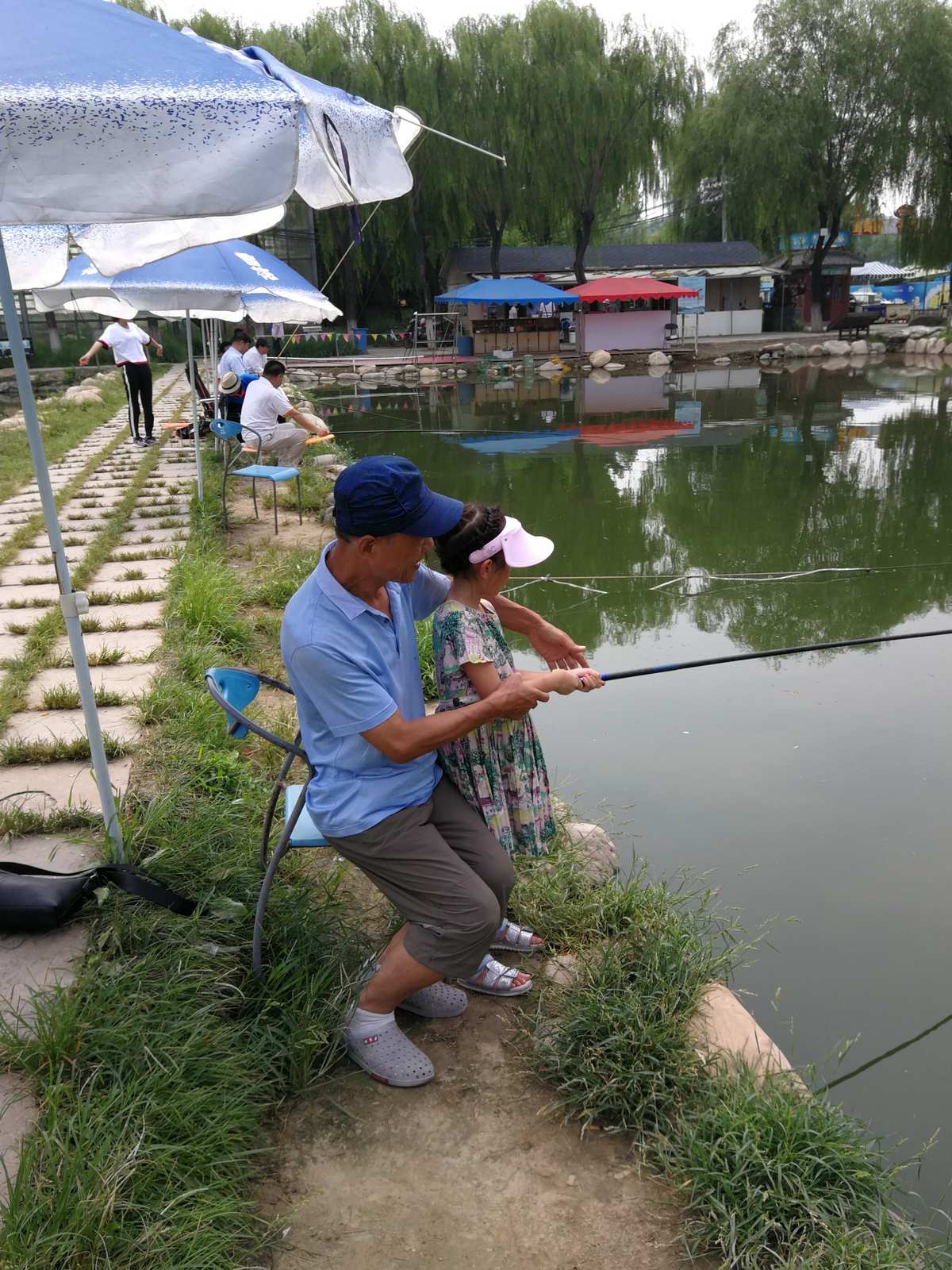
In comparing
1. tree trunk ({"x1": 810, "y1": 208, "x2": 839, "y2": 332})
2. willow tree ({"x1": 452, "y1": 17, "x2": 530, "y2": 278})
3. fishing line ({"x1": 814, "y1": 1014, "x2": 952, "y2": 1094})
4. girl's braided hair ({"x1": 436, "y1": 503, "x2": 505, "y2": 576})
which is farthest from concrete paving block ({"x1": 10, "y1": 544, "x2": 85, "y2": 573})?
tree trunk ({"x1": 810, "y1": 208, "x2": 839, "y2": 332})

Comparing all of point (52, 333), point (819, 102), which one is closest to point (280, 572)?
point (52, 333)

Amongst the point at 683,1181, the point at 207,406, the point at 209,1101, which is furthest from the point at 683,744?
the point at 207,406

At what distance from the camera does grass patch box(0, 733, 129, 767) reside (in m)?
3.13

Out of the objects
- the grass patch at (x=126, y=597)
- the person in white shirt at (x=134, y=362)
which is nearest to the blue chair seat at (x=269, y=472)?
the grass patch at (x=126, y=597)

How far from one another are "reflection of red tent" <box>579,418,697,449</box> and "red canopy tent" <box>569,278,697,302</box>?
11.1m

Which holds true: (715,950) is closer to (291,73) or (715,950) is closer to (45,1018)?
(45,1018)

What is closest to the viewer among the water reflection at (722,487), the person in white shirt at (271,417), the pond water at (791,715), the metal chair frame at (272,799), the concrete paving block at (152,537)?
the metal chair frame at (272,799)

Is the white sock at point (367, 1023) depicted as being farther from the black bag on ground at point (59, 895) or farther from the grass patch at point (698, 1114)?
the black bag on ground at point (59, 895)

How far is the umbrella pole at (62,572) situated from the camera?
85.2 inches

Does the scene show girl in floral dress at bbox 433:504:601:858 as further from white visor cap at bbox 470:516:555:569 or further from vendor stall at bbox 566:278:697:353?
vendor stall at bbox 566:278:697:353

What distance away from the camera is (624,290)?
963 inches

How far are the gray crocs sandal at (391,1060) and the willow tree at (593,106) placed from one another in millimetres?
27651

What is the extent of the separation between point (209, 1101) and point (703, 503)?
7.34 m

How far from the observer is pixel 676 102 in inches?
1083
